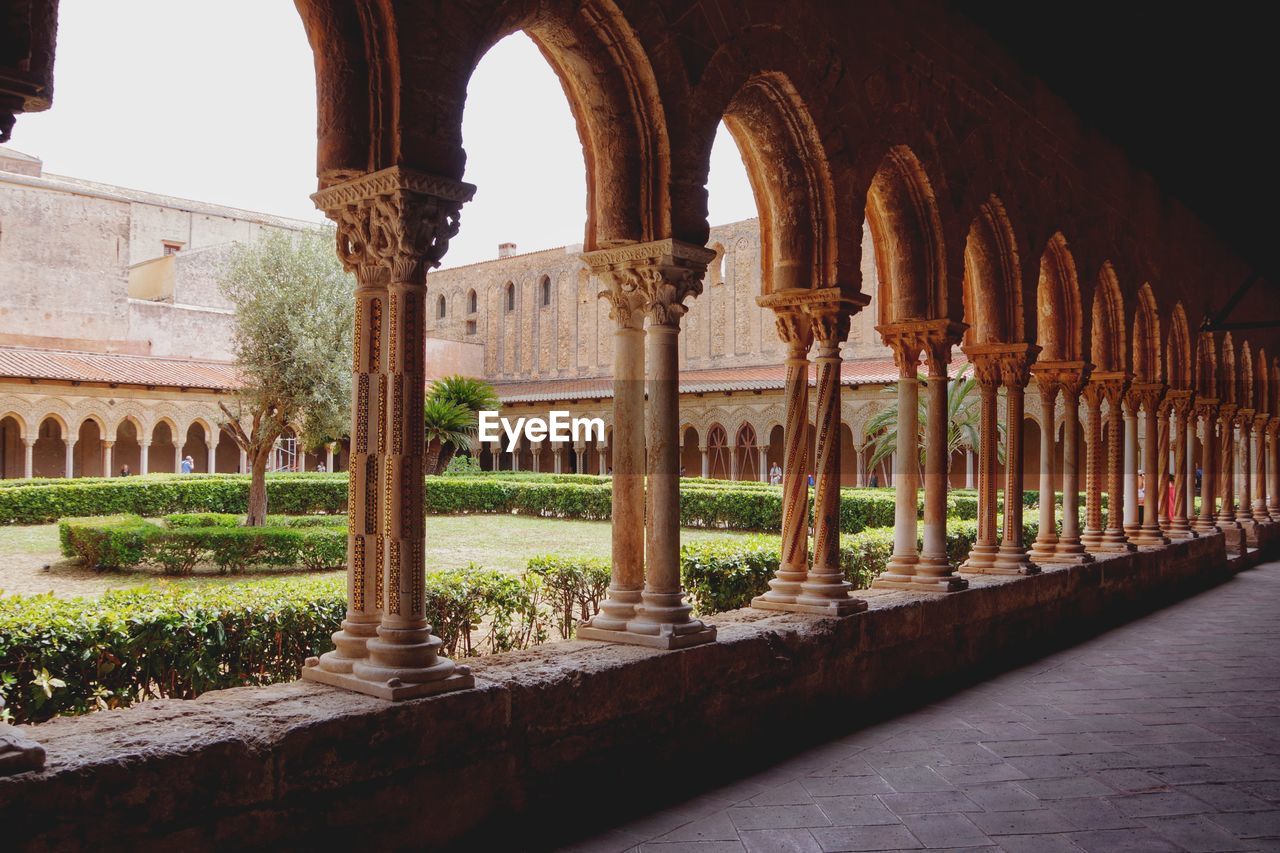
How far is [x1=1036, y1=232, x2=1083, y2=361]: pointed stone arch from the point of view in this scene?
337 inches

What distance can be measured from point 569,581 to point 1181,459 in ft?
27.8

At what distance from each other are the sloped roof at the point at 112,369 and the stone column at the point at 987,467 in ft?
77.0

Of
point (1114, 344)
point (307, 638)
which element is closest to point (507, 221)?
point (1114, 344)

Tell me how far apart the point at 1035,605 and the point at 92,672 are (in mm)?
5669

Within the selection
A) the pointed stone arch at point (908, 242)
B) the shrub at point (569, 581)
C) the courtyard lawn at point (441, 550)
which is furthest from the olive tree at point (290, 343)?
the pointed stone arch at point (908, 242)

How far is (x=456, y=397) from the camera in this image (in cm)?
2745

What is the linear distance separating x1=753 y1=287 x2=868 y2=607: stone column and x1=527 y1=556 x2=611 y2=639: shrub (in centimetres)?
184

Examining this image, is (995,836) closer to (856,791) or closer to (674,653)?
(856,791)

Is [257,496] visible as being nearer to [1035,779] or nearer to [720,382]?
[1035,779]

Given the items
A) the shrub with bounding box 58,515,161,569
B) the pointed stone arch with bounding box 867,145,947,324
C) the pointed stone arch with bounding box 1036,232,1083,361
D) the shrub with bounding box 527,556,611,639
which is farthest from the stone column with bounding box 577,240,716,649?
the shrub with bounding box 58,515,161,569

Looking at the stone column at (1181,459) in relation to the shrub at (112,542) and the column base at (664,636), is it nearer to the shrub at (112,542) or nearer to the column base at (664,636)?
the column base at (664,636)

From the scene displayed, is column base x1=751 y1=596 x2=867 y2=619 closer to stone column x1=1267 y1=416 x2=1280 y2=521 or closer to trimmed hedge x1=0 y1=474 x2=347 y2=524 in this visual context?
stone column x1=1267 y1=416 x2=1280 y2=521

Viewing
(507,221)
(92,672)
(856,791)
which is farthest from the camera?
(507,221)

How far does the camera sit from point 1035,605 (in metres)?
7.04
